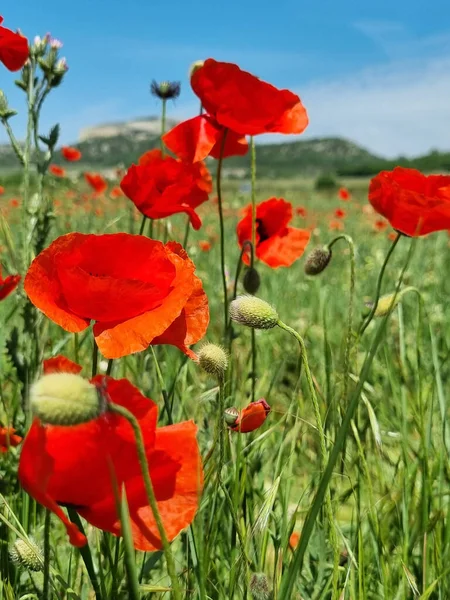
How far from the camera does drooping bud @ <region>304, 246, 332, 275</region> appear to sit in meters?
1.25

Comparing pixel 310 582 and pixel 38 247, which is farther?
pixel 38 247

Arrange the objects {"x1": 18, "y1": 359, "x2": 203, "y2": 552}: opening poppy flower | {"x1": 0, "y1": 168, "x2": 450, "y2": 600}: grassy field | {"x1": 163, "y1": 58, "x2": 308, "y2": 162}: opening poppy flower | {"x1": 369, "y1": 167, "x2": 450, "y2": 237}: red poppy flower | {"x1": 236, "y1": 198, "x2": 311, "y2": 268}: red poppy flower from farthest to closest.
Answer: {"x1": 236, "y1": 198, "x2": 311, "y2": 268}: red poppy flower, {"x1": 163, "y1": 58, "x2": 308, "y2": 162}: opening poppy flower, {"x1": 369, "y1": 167, "x2": 450, "y2": 237}: red poppy flower, {"x1": 0, "y1": 168, "x2": 450, "y2": 600}: grassy field, {"x1": 18, "y1": 359, "x2": 203, "y2": 552}: opening poppy flower

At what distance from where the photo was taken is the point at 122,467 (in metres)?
0.54

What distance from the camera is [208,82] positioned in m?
1.11

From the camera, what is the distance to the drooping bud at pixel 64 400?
0.42 m

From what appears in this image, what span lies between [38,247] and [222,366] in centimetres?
81

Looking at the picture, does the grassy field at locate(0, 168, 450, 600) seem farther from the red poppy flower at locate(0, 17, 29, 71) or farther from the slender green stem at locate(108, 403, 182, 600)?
the red poppy flower at locate(0, 17, 29, 71)

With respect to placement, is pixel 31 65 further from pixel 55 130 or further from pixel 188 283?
pixel 188 283

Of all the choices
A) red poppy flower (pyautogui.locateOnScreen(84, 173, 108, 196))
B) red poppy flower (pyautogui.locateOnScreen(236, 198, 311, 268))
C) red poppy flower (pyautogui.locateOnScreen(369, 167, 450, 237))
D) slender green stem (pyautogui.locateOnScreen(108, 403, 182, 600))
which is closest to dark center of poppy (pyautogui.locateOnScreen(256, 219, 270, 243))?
red poppy flower (pyautogui.locateOnScreen(236, 198, 311, 268))

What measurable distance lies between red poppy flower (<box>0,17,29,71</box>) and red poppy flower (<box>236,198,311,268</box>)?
56 centimetres

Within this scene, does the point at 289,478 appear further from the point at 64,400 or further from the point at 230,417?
the point at 64,400

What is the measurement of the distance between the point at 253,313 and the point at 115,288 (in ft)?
0.53

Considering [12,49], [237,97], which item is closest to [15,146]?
[12,49]

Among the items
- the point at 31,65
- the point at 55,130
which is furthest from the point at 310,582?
the point at 31,65
